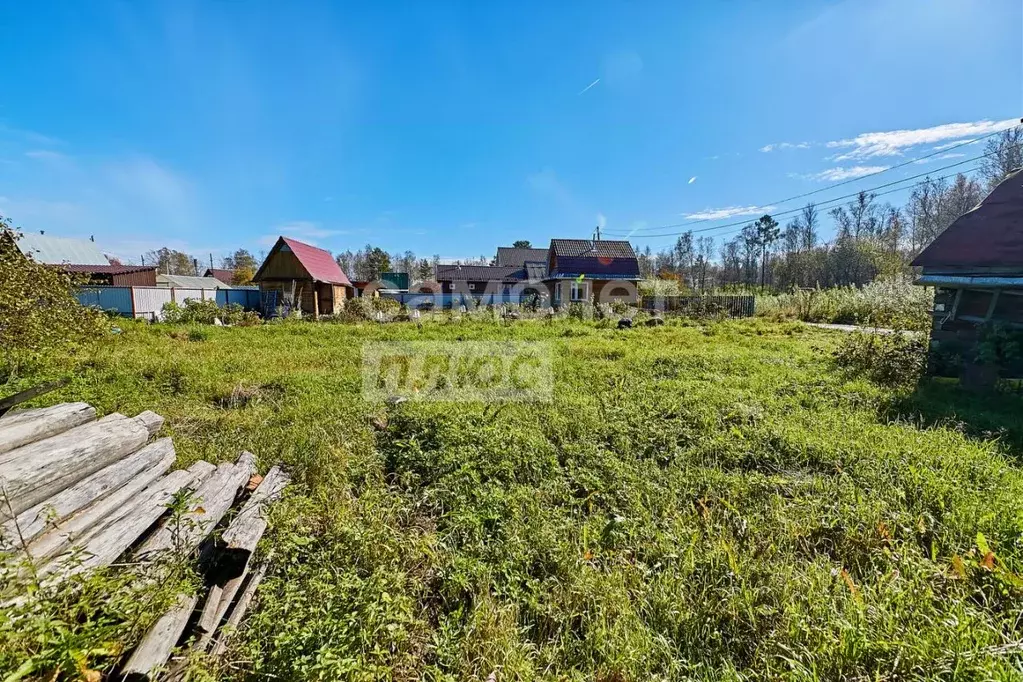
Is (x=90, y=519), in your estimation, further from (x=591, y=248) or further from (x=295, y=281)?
(x=591, y=248)

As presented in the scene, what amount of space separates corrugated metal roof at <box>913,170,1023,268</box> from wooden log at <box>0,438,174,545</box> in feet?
30.7

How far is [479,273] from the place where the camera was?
1273 inches

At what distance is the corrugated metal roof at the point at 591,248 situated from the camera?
23828 millimetres

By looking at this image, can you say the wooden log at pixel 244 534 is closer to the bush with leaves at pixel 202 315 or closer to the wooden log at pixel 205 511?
the wooden log at pixel 205 511

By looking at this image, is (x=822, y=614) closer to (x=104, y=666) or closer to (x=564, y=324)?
(x=104, y=666)

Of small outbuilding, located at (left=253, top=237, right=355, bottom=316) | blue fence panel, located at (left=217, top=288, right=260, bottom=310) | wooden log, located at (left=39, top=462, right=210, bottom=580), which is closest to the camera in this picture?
wooden log, located at (left=39, top=462, right=210, bottom=580)

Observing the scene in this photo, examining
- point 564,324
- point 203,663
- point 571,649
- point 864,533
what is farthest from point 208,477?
point 564,324

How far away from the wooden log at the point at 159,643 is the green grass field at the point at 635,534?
0.95 ft

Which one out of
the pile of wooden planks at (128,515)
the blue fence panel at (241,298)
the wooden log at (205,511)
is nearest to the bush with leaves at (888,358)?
the pile of wooden planks at (128,515)

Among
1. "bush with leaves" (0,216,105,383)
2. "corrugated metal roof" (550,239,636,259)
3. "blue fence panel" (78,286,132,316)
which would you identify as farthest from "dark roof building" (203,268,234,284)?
"bush with leaves" (0,216,105,383)

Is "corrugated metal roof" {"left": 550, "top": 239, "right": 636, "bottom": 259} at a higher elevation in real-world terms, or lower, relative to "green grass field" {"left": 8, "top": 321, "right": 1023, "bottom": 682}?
higher

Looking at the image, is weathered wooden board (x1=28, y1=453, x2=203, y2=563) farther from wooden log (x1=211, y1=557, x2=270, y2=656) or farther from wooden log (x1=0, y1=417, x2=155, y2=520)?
wooden log (x1=211, y1=557, x2=270, y2=656)

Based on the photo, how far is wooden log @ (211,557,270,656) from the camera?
6.23 feet

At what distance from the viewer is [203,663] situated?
1.77 m
